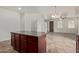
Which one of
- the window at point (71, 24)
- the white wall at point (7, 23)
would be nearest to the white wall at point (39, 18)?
the window at point (71, 24)

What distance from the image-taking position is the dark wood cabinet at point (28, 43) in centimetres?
189

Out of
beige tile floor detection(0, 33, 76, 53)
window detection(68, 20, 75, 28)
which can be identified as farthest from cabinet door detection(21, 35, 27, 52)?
window detection(68, 20, 75, 28)

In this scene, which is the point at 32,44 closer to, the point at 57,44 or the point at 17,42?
the point at 17,42

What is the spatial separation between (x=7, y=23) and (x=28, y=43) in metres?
0.63

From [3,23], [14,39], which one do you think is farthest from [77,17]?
[3,23]

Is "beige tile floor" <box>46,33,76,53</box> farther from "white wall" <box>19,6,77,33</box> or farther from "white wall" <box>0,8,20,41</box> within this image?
"white wall" <box>0,8,20,41</box>

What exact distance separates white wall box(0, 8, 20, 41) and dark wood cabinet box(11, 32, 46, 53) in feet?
0.38

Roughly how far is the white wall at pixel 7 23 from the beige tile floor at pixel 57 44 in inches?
6.2

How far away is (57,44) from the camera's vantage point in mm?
1865

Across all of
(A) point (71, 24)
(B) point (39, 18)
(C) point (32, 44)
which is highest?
(B) point (39, 18)

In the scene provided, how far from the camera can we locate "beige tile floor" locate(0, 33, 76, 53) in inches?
72.5

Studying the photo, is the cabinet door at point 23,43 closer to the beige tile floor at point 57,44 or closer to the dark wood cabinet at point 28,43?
the dark wood cabinet at point 28,43

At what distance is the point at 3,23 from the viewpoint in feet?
6.18

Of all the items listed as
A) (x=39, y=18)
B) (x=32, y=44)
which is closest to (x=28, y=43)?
(x=32, y=44)
